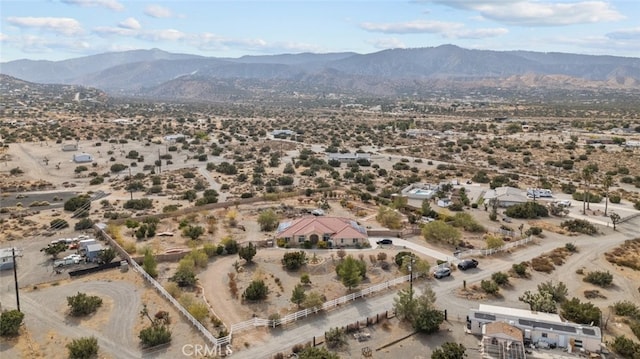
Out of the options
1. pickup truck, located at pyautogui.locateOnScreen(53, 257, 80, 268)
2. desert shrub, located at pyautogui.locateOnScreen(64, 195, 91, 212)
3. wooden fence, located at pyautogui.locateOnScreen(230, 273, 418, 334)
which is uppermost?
desert shrub, located at pyautogui.locateOnScreen(64, 195, 91, 212)

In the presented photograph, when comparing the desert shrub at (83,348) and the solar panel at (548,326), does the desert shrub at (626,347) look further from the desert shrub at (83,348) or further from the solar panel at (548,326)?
the desert shrub at (83,348)

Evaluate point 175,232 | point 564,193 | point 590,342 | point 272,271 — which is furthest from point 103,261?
point 564,193

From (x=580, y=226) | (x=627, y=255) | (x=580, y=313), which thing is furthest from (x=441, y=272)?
(x=580, y=226)

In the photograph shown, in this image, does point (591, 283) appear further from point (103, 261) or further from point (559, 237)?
point (103, 261)

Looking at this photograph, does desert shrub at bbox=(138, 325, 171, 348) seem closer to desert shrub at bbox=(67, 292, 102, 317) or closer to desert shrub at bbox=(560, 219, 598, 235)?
desert shrub at bbox=(67, 292, 102, 317)

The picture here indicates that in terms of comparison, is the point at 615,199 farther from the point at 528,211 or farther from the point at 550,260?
the point at 550,260

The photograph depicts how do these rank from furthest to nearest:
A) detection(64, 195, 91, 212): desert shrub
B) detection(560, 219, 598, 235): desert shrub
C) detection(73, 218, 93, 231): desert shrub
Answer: detection(64, 195, 91, 212): desert shrub → detection(73, 218, 93, 231): desert shrub → detection(560, 219, 598, 235): desert shrub

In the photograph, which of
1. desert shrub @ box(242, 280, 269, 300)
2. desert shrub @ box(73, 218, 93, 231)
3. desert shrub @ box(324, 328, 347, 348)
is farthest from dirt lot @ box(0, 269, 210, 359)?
desert shrub @ box(73, 218, 93, 231)
